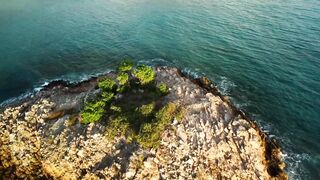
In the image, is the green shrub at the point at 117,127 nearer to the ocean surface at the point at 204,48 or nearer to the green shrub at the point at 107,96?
the green shrub at the point at 107,96

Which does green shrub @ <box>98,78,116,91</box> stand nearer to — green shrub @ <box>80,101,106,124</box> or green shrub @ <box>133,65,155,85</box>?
green shrub @ <box>80,101,106,124</box>

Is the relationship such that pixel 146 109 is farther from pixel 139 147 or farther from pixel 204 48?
pixel 204 48

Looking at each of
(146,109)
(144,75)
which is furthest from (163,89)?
(146,109)

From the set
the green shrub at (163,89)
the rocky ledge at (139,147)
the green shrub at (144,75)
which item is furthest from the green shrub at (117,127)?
the green shrub at (144,75)

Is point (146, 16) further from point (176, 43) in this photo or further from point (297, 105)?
point (297, 105)

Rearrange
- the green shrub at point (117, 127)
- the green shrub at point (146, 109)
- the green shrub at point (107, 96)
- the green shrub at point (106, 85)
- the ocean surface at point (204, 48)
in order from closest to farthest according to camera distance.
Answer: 1. the green shrub at point (117, 127)
2. the green shrub at point (146, 109)
3. the green shrub at point (107, 96)
4. the green shrub at point (106, 85)
5. the ocean surface at point (204, 48)
